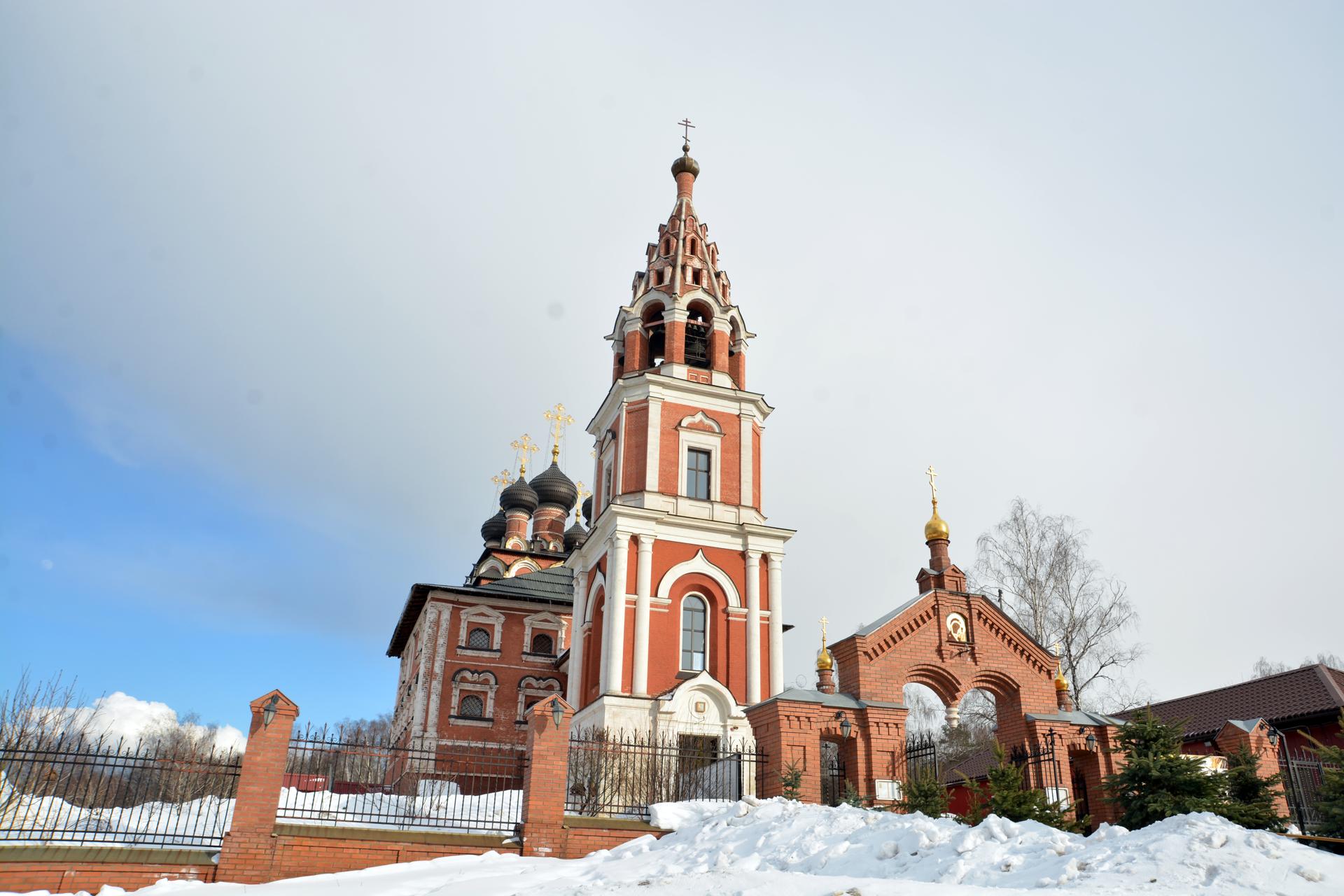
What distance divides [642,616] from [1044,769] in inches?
382

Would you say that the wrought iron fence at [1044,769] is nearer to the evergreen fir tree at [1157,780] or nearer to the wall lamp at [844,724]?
the wall lamp at [844,724]

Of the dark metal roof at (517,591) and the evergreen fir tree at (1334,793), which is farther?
the dark metal roof at (517,591)

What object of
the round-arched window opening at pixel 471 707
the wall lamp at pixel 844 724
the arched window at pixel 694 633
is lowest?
the wall lamp at pixel 844 724

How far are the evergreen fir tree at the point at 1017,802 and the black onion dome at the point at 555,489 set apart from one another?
36.3 m

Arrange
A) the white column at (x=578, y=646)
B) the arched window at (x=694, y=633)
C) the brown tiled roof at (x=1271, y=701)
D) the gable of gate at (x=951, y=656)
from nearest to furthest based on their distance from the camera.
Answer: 1. the gable of gate at (x=951, y=656)
2. the brown tiled roof at (x=1271, y=701)
3. the arched window at (x=694, y=633)
4. the white column at (x=578, y=646)

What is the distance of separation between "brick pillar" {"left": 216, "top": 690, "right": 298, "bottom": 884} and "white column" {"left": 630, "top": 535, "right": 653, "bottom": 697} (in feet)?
35.2

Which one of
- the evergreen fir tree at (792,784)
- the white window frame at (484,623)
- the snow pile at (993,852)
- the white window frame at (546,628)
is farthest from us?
the white window frame at (546,628)

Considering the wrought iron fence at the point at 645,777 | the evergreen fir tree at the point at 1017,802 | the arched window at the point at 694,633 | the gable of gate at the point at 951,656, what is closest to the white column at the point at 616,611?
the arched window at the point at 694,633

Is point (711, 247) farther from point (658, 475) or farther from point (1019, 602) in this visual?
point (1019, 602)

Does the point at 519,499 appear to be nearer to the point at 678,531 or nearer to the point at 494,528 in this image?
the point at 494,528

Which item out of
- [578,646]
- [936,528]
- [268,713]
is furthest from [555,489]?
[268,713]

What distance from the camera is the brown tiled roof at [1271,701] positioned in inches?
727

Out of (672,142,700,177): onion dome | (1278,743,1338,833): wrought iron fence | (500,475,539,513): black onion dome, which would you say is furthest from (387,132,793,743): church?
(500,475,539,513): black onion dome

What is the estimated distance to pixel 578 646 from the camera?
82.3 feet
